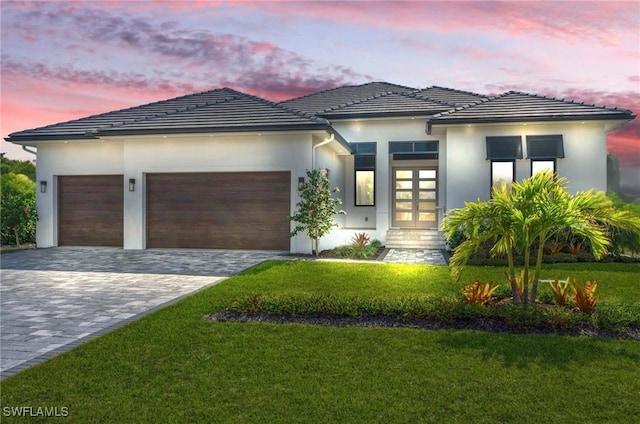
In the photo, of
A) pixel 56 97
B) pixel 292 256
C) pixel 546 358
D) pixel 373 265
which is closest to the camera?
pixel 546 358

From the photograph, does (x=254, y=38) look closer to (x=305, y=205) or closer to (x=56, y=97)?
(x=305, y=205)

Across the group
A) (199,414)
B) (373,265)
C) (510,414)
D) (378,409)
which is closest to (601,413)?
(510,414)

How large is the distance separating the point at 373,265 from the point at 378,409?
789 centimetres

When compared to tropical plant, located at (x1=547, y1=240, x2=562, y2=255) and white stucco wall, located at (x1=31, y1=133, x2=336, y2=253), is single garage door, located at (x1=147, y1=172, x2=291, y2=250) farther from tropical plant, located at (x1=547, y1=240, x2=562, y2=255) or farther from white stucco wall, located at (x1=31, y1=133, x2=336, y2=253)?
tropical plant, located at (x1=547, y1=240, x2=562, y2=255)

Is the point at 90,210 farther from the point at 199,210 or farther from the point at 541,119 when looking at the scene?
the point at 541,119

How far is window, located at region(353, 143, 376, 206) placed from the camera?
18188 millimetres

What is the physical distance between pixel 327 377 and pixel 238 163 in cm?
1107

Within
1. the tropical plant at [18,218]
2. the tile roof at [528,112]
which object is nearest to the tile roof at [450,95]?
the tile roof at [528,112]

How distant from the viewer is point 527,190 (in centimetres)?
621

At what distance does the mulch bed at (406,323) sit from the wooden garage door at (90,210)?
10.9 m

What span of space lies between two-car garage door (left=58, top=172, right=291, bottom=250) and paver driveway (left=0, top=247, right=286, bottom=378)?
61 cm

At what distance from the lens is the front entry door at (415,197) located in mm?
18031

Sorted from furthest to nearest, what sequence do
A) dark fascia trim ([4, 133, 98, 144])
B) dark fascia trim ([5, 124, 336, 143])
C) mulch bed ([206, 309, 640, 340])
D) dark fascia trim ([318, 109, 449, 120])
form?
dark fascia trim ([318, 109, 449, 120]) < dark fascia trim ([4, 133, 98, 144]) < dark fascia trim ([5, 124, 336, 143]) < mulch bed ([206, 309, 640, 340])

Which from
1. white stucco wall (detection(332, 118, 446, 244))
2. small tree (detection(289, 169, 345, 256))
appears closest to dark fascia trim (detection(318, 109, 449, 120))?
white stucco wall (detection(332, 118, 446, 244))
